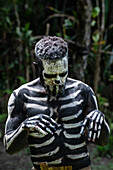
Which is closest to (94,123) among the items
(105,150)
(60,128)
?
(60,128)

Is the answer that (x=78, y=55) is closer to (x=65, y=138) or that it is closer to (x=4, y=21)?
(x=4, y=21)

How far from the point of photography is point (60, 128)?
1.30m

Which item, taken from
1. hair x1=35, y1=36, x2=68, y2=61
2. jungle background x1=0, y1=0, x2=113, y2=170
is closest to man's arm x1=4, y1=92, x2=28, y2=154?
hair x1=35, y1=36, x2=68, y2=61

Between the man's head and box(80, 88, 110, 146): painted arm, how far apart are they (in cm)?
19

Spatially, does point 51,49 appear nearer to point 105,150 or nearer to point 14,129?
point 14,129

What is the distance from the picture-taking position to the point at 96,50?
4039mm

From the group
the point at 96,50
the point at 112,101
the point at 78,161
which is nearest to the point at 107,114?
the point at 112,101

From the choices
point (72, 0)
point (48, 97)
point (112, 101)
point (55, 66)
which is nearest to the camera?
point (55, 66)

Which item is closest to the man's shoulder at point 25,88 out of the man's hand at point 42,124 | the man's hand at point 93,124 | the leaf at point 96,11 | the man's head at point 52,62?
the man's head at point 52,62

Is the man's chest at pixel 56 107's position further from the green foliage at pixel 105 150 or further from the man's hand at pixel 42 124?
the green foliage at pixel 105 150

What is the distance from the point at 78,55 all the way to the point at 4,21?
1602 mm

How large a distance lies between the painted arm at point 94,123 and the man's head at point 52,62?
0.19 meters

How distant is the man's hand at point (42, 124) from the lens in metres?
1.12

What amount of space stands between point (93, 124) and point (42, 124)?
0.23 m
